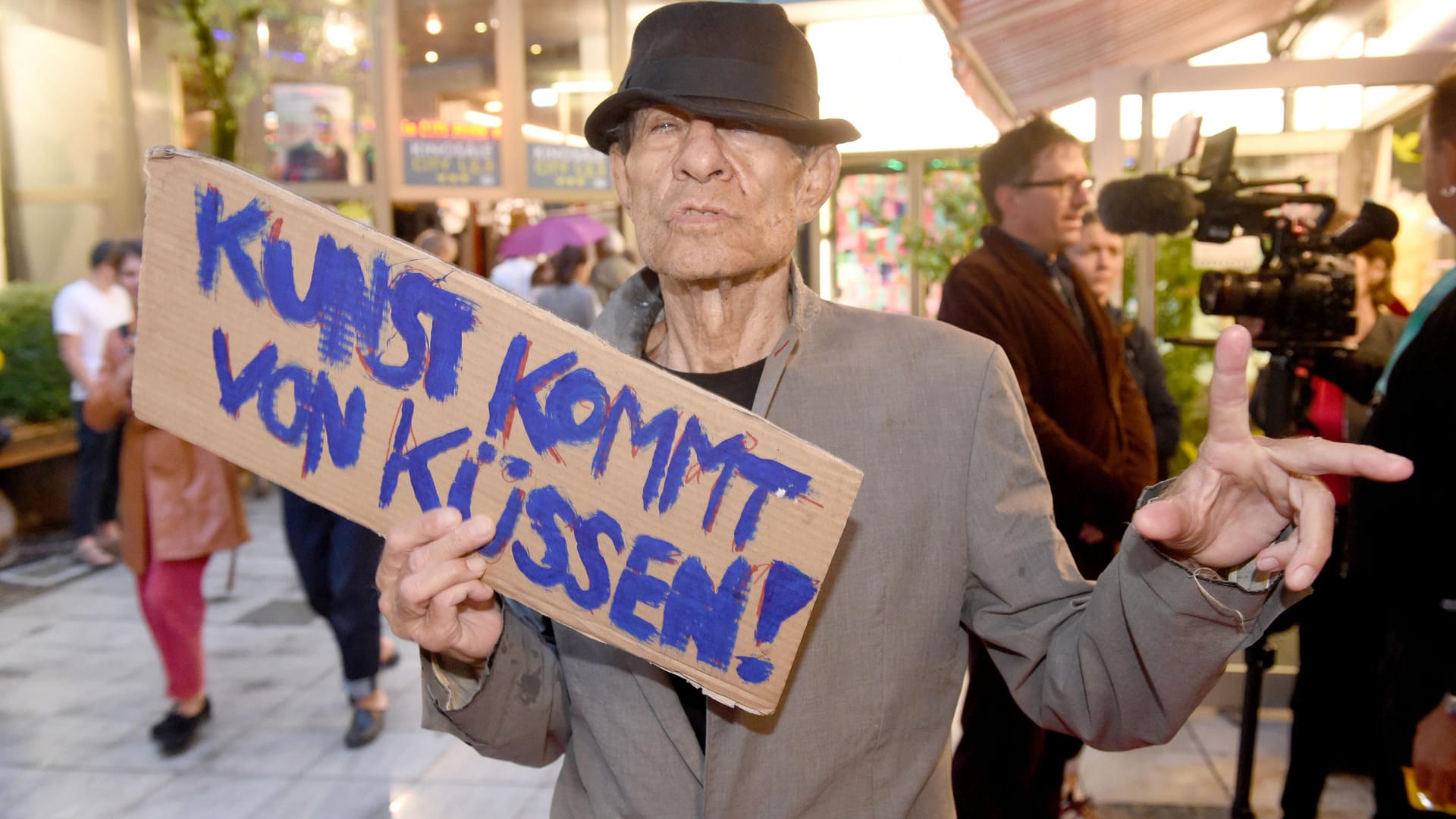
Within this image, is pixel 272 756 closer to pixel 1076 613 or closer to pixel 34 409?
pixel 1076 613

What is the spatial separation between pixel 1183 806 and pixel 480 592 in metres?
3.30

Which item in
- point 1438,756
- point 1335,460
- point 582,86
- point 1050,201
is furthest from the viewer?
point 582,86

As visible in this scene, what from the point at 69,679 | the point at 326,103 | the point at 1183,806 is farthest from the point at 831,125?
the point at 326,103

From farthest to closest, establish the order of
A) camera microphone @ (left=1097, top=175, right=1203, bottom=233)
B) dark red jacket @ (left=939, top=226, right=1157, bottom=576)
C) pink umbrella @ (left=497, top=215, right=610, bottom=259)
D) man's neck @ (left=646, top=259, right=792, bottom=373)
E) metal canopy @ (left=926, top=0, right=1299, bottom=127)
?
1. pink umbrella @ (left=497, top=215, right=610, bottom=259)
2. metal canopy @ (left=926, top=0, right=1299, bottom=127)
3. camera microphone @ (left=1097, top=175, right=1203, bottom=233)
4. dark red jacket @ (left=939, top=226, right=1157, bottom=576)
5. man's neck @ (left=646, top=259, right=792, bottom=373)

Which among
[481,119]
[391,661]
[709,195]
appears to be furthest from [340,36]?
[709,195]

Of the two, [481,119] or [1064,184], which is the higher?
[481,119]

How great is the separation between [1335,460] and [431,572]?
0.93 meters

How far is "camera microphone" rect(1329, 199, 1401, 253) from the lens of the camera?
264cm

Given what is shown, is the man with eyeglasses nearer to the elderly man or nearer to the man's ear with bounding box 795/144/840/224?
the man's ear with bounding box 795/144/840/224

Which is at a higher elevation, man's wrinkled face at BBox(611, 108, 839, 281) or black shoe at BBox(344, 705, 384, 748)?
man's wrinkled face at BBox(611, 108, 839, 281)

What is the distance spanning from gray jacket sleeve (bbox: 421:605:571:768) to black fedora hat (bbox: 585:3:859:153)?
0.75 m

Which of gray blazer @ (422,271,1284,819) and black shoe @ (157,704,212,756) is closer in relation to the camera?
gray blazer @ (422,271,1284,819)

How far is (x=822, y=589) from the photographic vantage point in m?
1.39

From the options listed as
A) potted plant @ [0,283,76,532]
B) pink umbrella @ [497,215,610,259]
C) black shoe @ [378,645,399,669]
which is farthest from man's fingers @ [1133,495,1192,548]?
potted plant @ [0,283,76,532]
